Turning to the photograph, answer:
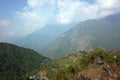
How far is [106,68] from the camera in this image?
156 metres

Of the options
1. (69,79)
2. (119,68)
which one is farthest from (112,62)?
(69,79)

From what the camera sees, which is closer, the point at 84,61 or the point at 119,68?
the point at 119,68

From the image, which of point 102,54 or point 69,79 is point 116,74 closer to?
point 102,54

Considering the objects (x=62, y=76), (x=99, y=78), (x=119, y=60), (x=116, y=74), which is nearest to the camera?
(x=99, y=78)

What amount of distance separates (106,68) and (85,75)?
18905mm

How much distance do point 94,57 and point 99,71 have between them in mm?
22687

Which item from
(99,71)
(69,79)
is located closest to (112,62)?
(99,71)

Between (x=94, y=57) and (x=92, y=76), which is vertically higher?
(x=94, y=57)

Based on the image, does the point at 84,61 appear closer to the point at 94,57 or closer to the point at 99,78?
the point at 94,57

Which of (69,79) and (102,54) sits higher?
(102,54)

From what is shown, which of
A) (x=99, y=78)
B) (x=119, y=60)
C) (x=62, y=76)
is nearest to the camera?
(x=99, y=78)

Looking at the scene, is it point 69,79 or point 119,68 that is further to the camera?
point 69,79

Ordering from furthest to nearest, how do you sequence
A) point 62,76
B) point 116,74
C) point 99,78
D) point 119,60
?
point 62,76
point 119,60
point 116,74
point 99,78

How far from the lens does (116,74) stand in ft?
512
